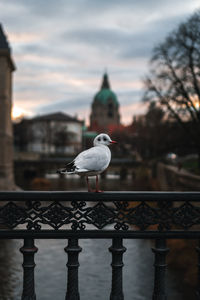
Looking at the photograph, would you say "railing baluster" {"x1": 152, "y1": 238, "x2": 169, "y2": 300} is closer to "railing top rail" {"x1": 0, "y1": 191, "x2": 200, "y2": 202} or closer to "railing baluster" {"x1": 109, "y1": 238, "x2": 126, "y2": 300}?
"railing baluster" {"x1": 109, "y1": 238, "x2": 126, "y2": 300}

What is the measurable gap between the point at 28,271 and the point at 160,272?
1.10 m

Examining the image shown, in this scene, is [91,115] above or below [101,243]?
above

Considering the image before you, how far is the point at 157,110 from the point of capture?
3641 cm

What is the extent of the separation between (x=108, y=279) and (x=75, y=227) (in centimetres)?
1739

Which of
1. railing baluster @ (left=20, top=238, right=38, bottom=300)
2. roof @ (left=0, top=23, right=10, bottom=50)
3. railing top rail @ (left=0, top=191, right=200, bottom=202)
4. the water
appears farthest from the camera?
roof @ (left=0, top=23, right=10, bottom=50)

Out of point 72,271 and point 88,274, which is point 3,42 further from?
point 72,271

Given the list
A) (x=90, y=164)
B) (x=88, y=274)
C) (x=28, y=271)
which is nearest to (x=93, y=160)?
(x=90, y=164)

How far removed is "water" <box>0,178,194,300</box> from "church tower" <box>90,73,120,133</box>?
Result: 161m

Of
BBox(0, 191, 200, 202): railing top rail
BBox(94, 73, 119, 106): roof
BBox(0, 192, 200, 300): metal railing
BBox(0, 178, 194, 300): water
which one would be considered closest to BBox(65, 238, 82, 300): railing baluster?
BBox(0, 192, 200, 300): metal railing

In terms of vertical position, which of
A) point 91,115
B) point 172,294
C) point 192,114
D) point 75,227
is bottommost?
point 172,294

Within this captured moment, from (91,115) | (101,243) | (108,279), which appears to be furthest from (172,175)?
(91,115)

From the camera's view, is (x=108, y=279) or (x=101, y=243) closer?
(x=108, y=279)

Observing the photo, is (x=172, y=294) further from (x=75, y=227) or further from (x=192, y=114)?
(x=192, y=114)

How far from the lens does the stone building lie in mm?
110456
